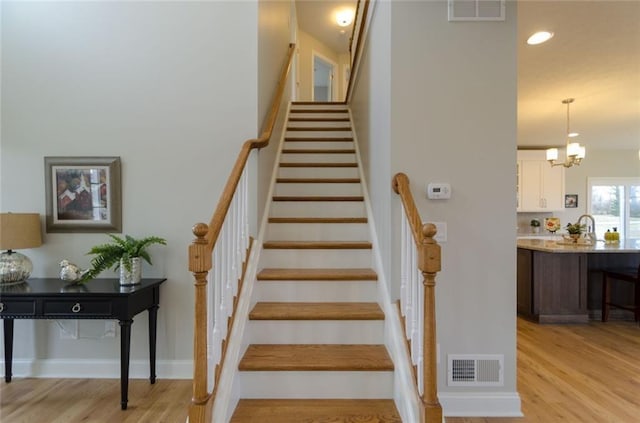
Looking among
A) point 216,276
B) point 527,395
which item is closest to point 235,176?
point 216,276

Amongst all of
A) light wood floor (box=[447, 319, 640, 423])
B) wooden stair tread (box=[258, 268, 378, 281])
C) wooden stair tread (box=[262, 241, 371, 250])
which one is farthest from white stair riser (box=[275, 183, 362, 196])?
light wood floor (box=[447, 319, 640, 423])

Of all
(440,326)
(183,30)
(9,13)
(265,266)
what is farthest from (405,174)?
(9,13)

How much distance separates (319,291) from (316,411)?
76 cm

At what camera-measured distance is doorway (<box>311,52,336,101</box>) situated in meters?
7.83

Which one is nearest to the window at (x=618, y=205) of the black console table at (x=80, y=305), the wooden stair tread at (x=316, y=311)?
the wooden stair tread at (x=316, y=311)

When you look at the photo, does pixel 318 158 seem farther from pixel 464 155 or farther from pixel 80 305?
pixel 80 305

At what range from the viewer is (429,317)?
1.47 meters

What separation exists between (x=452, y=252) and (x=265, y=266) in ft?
4.50

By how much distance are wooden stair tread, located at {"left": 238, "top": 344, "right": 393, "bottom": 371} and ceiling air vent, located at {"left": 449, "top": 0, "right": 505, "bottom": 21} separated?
209 cm

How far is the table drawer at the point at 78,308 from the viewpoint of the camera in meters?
2.17

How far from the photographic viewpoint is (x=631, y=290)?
409 centimetres

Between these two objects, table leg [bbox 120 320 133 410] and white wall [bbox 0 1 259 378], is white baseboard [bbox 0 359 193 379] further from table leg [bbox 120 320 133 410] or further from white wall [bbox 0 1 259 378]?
table leg [bbox 120 320 133 410]

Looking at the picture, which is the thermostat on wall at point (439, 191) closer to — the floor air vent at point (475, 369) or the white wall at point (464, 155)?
the white wall at point (464, 155)

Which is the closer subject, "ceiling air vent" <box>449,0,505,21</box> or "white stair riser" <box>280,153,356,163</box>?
"ceiling air vent" <box>449,0,505,21</box>
